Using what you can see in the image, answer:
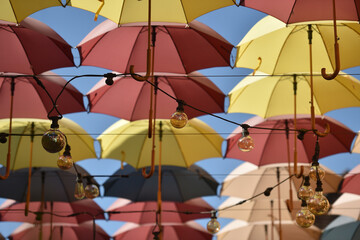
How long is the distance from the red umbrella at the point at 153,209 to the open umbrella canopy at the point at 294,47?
9.18 meters

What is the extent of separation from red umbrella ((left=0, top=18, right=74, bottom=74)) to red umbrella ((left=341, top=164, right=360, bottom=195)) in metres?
10.6

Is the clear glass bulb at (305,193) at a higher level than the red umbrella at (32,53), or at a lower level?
lower

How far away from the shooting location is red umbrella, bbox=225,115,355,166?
18.2 metres

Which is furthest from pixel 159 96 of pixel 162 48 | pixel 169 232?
pixel 169 232

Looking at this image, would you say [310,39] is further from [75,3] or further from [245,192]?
[245,192]

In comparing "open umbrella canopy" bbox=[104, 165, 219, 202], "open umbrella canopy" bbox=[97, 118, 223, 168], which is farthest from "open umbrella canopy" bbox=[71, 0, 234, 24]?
"open umbrella canopy" bbox=[104, 165, 219, 202]

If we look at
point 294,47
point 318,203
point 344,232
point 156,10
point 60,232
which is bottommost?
point 60,232

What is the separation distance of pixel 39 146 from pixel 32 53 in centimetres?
600

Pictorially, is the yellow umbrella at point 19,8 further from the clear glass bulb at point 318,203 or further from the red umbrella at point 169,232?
the red umbrella at point 169,232

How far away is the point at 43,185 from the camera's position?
20734 millimetres

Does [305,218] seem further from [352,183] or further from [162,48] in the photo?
[352,183]

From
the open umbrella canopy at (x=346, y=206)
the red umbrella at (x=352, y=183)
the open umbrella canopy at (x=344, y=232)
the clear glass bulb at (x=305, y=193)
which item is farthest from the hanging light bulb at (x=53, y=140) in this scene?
the open umbrella canopy at (x=344, y=232)

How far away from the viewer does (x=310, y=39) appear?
12.9 m

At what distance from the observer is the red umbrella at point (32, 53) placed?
13781 mm
